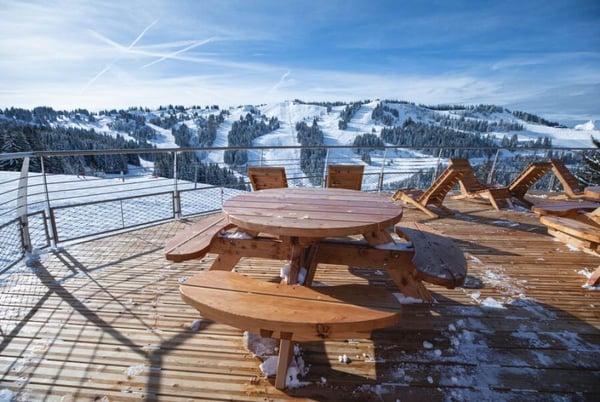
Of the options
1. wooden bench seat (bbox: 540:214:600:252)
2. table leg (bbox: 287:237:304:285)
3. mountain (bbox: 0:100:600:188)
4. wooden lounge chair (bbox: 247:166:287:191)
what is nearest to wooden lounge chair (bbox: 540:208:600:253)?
wooden bench seat (bbox: 540:214:600:252)

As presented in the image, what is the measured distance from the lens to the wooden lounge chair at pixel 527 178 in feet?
15.2

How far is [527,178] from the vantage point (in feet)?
15.9

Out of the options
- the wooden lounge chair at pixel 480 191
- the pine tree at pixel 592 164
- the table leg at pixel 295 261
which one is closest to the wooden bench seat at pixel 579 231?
the wooden lounge chair at pixel 480 191

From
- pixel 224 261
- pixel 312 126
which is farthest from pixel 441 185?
pixel 312 126

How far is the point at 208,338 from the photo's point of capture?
167cm

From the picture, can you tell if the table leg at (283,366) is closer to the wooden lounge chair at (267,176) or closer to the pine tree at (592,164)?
the wooden lounge chair at (267,176)

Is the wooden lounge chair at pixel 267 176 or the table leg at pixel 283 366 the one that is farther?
the wooden lounge chair at pixel 267 176

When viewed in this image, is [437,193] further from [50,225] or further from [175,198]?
[50,225]

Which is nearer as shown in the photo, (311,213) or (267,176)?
(311,213)

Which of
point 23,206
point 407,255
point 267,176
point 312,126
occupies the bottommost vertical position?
point 23,206

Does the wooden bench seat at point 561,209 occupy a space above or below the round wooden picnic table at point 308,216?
below

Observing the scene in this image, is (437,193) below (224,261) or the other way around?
the other way around

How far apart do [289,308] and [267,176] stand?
2.17 meters

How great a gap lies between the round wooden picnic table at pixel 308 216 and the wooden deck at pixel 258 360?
1.81 ft
